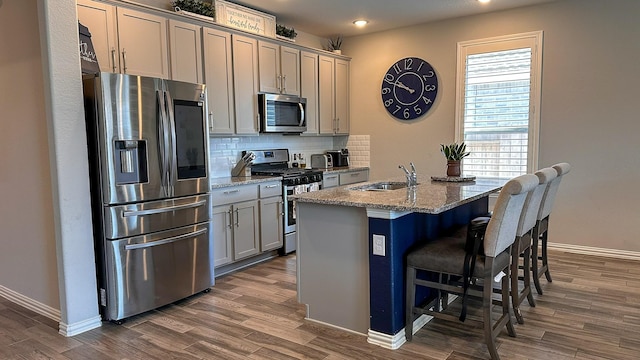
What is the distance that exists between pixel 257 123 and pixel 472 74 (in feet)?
8.35

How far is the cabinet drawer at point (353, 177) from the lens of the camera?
5.73m

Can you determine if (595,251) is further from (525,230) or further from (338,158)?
(338,158)

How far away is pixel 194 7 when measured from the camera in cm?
410

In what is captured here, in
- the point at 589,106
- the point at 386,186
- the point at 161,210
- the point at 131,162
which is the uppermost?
the point at 589,106

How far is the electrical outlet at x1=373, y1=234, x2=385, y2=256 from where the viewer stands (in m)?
2.64

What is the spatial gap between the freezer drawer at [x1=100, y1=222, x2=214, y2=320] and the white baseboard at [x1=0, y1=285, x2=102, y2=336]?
112 millimetres

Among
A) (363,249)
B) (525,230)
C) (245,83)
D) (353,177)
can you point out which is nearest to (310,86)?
(245,83)

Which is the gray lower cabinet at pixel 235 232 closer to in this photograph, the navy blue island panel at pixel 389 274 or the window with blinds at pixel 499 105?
the navy blue island panel at pixel 389 274

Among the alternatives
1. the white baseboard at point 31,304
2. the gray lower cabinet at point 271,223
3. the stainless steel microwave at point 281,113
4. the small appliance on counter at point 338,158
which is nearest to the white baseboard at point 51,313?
the white baseboard at point 31,304

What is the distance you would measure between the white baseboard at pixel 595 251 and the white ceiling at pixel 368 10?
8.49 feet

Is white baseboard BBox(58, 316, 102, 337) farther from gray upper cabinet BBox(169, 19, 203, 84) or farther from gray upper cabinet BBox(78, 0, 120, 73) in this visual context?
gray upper cabinet BBox(169, 19, 203, 84)

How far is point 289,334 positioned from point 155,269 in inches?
44.1

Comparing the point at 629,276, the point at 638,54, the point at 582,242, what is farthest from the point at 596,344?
the point at 638,54

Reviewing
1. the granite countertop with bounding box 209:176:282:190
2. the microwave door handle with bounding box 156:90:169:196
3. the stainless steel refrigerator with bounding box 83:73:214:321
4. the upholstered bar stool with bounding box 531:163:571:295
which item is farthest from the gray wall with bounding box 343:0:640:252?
the microwave door handle with bounding box 156:90:169:196
